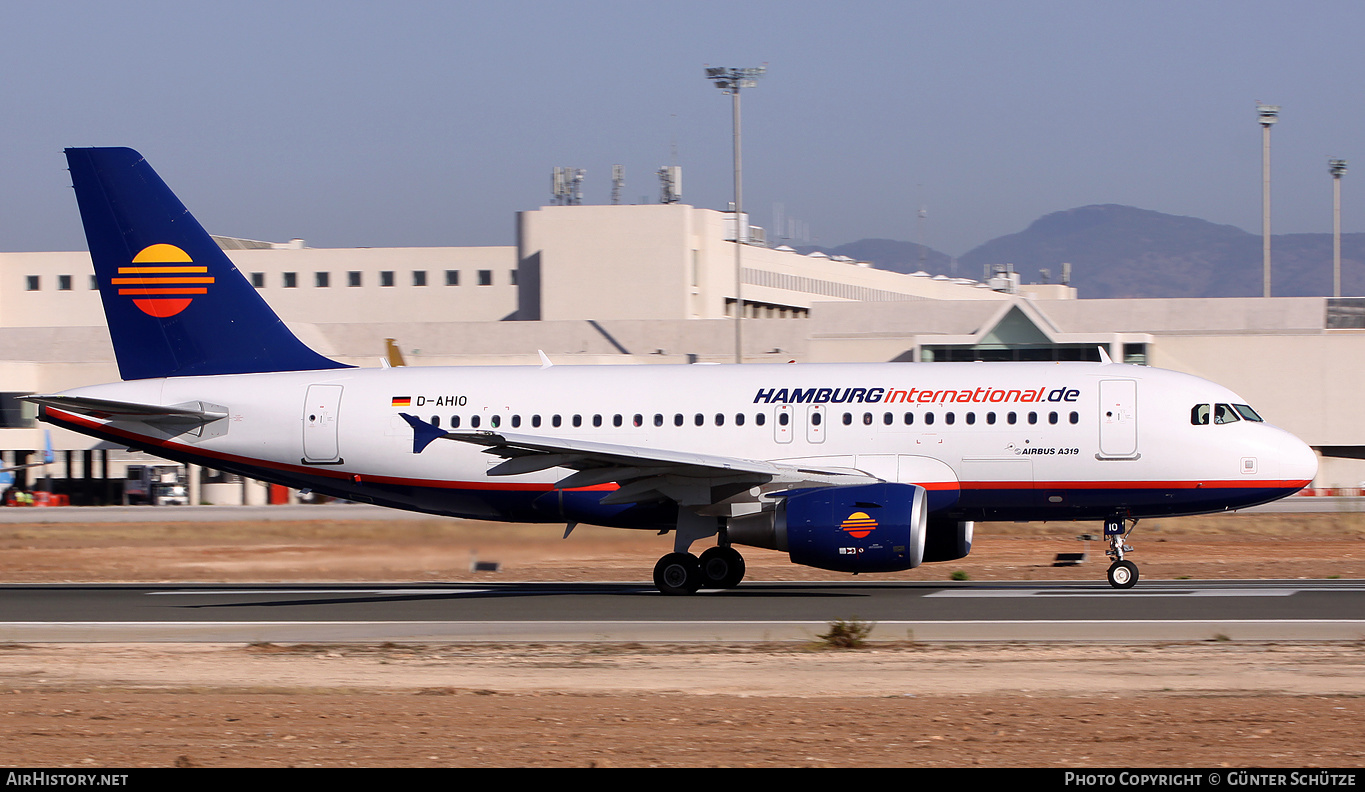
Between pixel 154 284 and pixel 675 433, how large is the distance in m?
10.0

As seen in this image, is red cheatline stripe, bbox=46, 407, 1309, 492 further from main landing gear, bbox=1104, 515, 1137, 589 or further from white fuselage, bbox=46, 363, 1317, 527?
main landing gear, bbox=1104, 515, 1137, 589

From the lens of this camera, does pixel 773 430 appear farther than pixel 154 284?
No

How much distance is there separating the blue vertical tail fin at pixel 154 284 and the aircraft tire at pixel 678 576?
24.7ft

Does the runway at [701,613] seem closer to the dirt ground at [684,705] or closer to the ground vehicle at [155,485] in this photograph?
the dirt ground at [684,705]

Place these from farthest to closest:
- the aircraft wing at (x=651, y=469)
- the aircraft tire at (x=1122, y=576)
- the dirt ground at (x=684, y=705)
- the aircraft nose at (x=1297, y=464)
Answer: the aircraft tire at (x=1122, y=576) < the aircraft nose at (x=1297, y=464) < the aircraft wing at (x=651, y=469) < the dirt ground at (x=684, y=705)

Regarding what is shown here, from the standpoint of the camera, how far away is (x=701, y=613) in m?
21.1

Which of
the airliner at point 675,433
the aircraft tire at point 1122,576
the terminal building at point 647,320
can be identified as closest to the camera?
the airliner at point 675,433

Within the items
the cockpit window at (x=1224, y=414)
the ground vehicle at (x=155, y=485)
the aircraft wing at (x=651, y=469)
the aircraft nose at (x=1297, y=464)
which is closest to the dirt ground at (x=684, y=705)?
the aircraft wing at (x=651, y=469)

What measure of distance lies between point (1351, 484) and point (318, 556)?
49.8m

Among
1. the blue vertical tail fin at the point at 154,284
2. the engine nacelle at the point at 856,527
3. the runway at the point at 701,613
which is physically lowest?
the runway at the point at 701,613

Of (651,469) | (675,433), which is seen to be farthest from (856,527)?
(675,433)

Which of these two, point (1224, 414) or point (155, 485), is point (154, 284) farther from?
point (155, 485)

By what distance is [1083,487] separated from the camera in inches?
930

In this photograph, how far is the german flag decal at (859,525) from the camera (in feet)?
71.3
